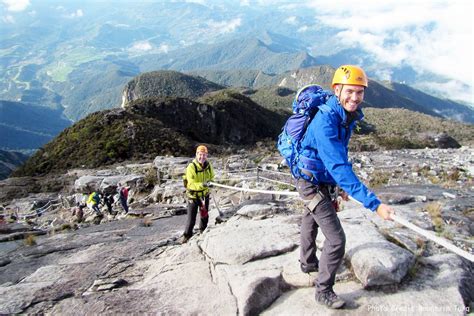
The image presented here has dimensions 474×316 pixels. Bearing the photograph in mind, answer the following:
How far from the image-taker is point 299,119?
5.15 metres

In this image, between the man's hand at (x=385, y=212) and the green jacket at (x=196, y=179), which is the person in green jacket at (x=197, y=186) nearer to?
the green jacket at (x=196, y=179)

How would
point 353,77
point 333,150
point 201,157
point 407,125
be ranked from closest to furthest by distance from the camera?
1. point 333,150
2. point 353,77
3. point 201,157
4. point 407,125

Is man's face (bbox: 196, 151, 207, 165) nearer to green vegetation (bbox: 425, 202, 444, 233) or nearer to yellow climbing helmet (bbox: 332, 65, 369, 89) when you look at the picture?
yellow climbing helmet (bbox: 332, 65, 369, 89)

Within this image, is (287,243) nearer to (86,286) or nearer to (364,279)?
(364,279)

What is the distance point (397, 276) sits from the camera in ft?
17.7

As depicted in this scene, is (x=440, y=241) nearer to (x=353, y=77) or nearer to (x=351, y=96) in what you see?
(x=351, y=96)

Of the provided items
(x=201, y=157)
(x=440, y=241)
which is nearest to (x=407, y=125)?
(x=201, y=157)

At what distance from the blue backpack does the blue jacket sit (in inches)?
4.3

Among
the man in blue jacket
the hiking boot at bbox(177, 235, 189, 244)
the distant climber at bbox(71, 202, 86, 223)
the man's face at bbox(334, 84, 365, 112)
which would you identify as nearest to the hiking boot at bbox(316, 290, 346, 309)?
the man in blue jacket

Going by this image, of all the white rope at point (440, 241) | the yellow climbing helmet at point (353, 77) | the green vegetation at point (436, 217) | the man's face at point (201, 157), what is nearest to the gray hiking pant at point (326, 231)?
the white rope at point (440, 241)

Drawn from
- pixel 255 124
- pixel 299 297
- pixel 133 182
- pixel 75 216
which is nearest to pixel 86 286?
pixel 299 297

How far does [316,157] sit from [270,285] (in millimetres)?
2143

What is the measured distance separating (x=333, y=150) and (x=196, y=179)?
579 centimetres

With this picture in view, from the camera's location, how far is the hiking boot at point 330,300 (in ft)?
16.6
